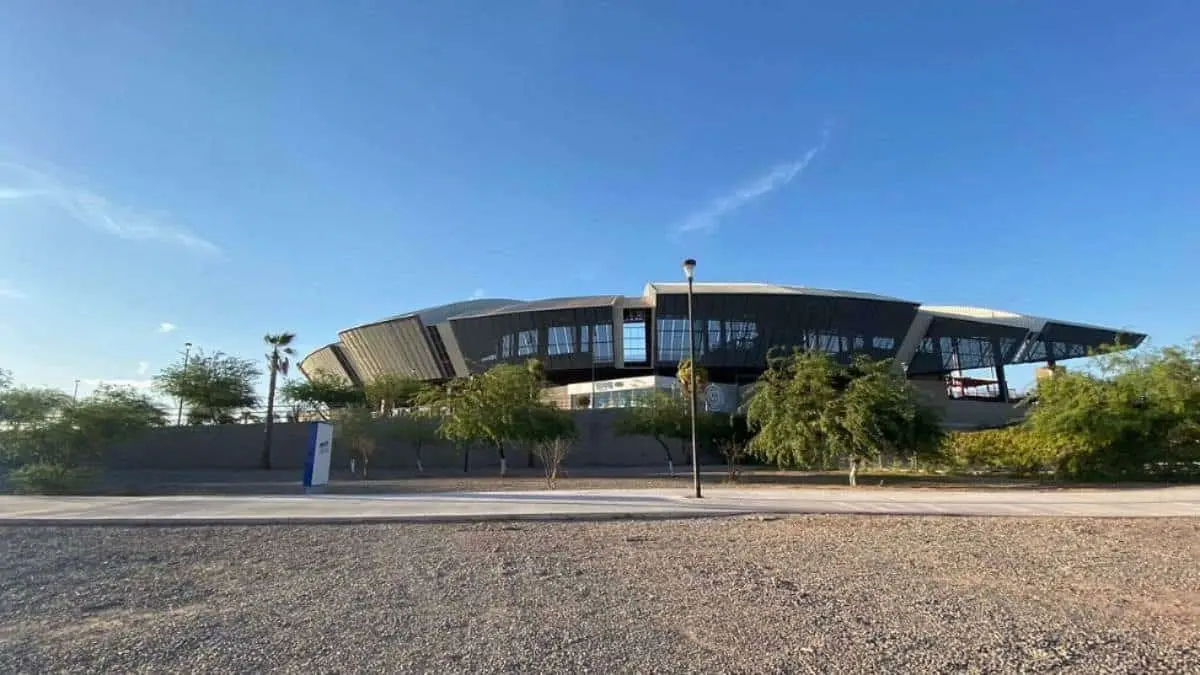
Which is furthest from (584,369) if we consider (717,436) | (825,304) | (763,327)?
(717,436)

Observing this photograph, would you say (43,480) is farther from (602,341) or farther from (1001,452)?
(602,341)

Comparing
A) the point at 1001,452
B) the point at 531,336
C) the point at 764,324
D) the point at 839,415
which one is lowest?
the point at 1001,452

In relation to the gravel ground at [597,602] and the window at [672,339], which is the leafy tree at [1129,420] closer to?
the gravel ground at [597,602]

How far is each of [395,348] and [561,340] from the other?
75.7 ft

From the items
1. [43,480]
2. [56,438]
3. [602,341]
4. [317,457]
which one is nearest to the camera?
[43,480]

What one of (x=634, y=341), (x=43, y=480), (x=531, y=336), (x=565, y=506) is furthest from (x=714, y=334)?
(x=43, y=480)

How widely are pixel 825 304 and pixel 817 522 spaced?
6474cm

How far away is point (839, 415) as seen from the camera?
24984 millimetres

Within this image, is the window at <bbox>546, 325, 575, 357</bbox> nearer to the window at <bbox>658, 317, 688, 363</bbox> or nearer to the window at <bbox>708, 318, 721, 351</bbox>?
the window at <bbox>658, 317, 688, 363</bbox>

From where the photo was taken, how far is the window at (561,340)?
77.4 meters

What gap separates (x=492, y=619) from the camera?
6.18 meters

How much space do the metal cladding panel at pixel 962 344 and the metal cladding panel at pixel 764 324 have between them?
8.02m

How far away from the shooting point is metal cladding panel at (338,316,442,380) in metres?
84.1

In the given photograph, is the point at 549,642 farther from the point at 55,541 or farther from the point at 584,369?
the point at 584,369
